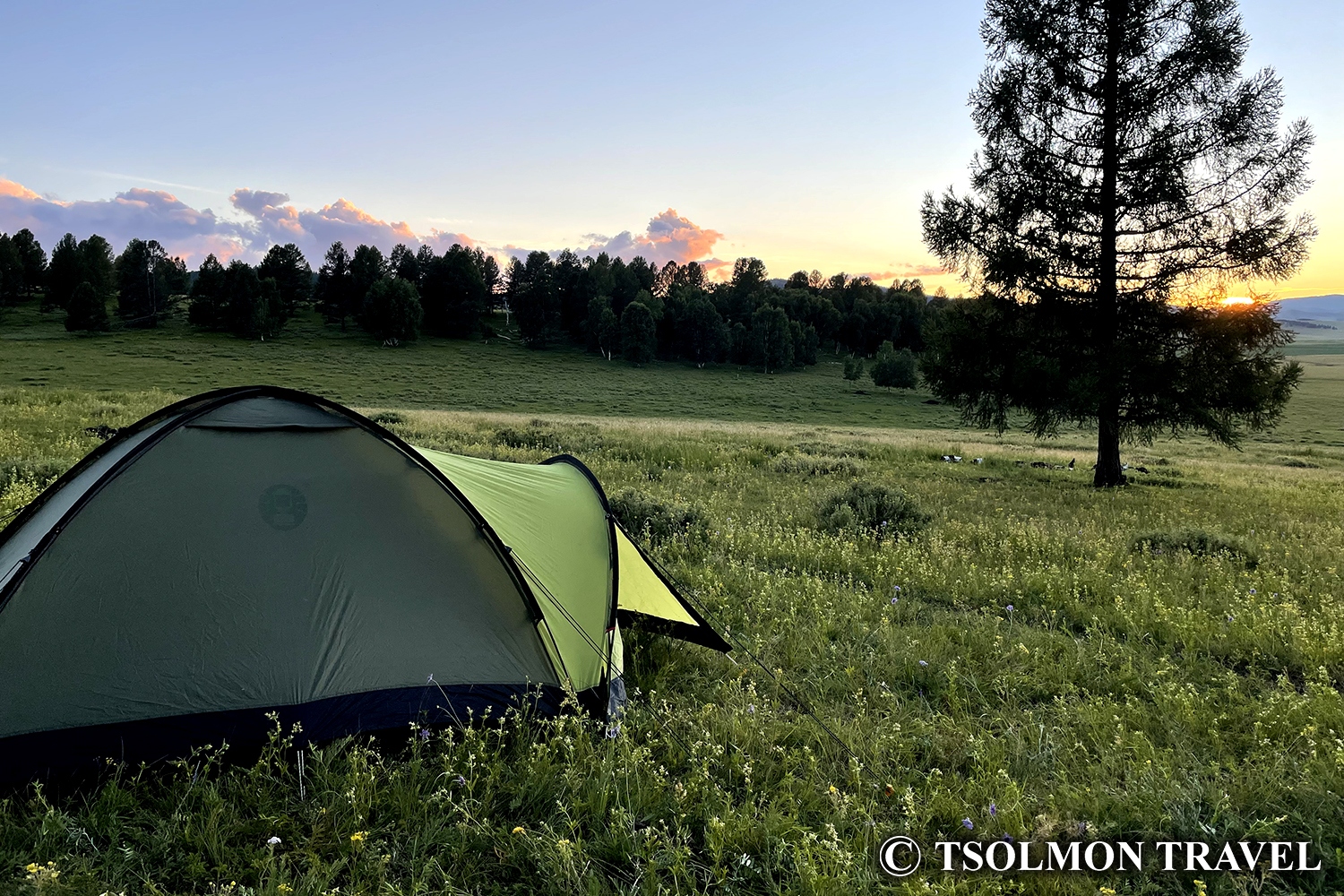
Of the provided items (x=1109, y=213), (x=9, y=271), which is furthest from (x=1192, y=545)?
(x=9, y=271)

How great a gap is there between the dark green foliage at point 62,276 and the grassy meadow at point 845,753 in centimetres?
9537

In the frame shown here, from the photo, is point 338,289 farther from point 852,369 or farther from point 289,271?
point 852,369

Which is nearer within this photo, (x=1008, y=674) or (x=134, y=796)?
(x=134, y=796)

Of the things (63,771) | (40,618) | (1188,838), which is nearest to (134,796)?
(63,771)

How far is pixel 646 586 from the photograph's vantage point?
5.16m

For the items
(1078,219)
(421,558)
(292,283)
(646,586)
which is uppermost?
(292,283)

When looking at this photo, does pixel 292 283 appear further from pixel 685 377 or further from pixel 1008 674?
pixel 1008 674

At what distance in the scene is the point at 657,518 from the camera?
8109mm

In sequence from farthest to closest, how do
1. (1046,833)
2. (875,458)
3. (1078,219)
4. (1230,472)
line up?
(1230,472) < (875,458) < (1078,219) < (1046,833)

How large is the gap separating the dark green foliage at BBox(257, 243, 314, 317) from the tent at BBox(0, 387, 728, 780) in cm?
10237

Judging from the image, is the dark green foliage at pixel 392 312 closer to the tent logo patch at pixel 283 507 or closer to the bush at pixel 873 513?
the bush at pixel 873 513

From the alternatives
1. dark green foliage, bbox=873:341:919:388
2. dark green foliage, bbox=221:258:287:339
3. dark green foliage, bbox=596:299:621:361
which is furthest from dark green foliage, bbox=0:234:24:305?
dark green foliage, bbox=873:341:919:388

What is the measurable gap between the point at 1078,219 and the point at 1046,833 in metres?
14.7
